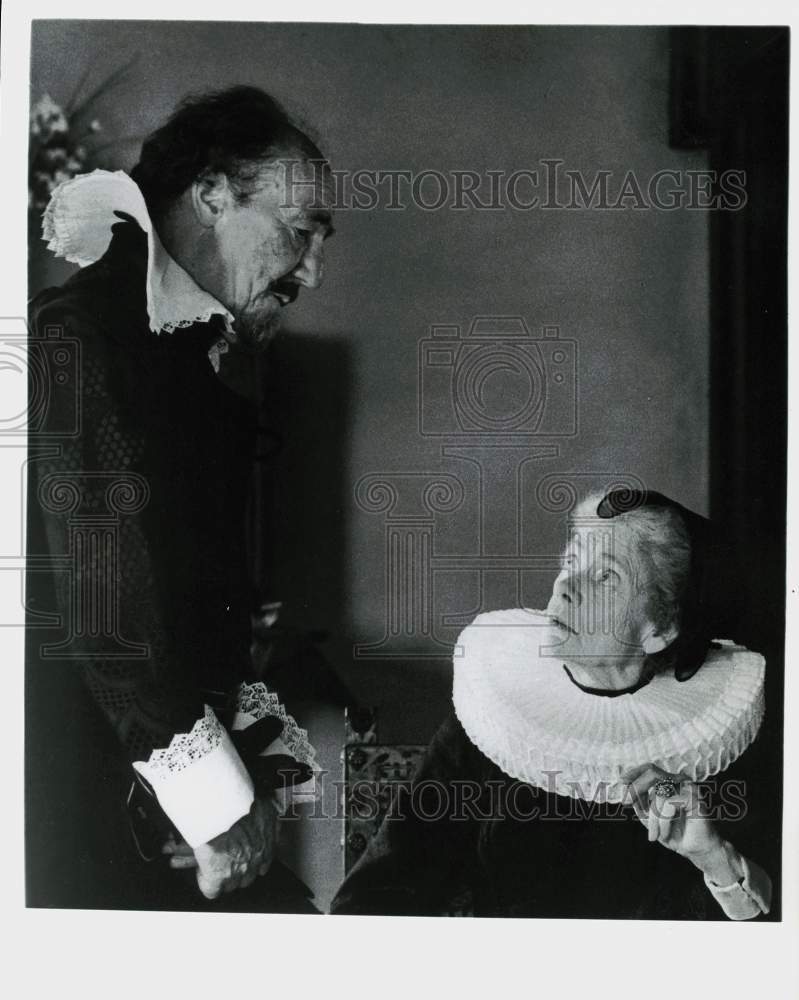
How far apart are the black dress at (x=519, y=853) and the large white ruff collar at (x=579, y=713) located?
4 centimetres

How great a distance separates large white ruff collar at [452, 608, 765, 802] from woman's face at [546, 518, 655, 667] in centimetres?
3

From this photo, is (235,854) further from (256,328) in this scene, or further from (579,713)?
(256,328)

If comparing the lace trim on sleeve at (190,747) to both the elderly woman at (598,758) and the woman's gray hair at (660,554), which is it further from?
the woman's gray hair at (660,554)

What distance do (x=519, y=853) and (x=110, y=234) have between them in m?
1.17

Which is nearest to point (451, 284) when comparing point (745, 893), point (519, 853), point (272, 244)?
point (272, 244)

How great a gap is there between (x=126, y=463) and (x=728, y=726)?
1.03 m

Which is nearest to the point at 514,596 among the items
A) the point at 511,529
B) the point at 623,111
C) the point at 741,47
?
the point at 511,529

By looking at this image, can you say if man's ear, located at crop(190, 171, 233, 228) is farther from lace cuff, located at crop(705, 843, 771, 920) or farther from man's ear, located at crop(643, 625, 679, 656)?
lace cuff, located at crop(705, 843, 771, 920)

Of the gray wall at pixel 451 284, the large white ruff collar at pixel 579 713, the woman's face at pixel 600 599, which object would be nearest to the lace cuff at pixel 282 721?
the gray wall at pixel 451 284

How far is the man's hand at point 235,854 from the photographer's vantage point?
1.64m

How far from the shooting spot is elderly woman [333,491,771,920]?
1.62 meters

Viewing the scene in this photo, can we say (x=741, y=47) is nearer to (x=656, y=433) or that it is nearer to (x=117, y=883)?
(x=656, y=433)

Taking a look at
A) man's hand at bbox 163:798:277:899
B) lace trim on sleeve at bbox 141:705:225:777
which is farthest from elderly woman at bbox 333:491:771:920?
lace trim on sleeve at bbox 141:705:225:777

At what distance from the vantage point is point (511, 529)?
5.36 ft
